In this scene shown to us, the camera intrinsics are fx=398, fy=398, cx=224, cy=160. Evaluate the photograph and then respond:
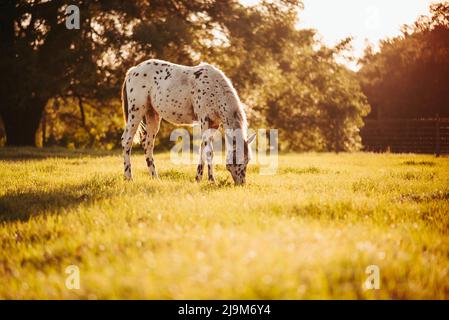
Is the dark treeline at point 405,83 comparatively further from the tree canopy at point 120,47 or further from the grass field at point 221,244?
the grass field at point 221,244

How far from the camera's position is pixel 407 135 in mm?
25422

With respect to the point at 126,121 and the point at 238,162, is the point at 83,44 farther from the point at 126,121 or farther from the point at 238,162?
the point at 238,162

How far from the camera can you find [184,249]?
314 centimetres

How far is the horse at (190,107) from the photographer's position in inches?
297

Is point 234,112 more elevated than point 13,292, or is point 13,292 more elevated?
point 234,112

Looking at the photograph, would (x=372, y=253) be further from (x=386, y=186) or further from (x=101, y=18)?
(x=101, y=18)

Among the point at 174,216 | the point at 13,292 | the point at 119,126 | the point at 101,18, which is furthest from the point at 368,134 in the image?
the point at 13,292

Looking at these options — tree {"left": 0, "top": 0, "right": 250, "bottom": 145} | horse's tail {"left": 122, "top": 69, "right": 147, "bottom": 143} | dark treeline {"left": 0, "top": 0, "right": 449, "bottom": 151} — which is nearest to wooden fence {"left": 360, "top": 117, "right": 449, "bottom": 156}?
dark treeline {"left": 0, "top": 0, "right": 449, "bottom": 151}

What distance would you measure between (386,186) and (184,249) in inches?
209

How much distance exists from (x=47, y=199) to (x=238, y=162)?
3287 millimetres

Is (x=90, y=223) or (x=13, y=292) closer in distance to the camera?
(x=13, y=292)

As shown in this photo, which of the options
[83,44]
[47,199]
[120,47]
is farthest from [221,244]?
[83,44]

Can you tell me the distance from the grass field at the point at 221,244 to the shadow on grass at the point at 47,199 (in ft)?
0.09

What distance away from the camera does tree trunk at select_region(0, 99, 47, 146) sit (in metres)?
19.2
